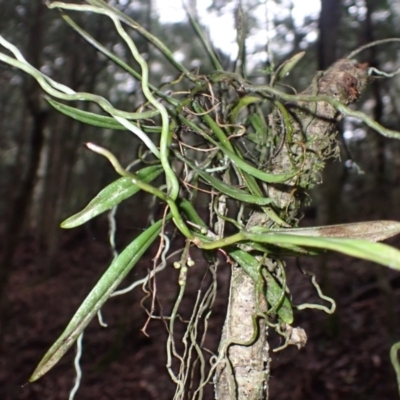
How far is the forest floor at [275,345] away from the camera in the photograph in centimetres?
218

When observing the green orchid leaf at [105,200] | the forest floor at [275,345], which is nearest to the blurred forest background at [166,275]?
the forest floor at [275,345]

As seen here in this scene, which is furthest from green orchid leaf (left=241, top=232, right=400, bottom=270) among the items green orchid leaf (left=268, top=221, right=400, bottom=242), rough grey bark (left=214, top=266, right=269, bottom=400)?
rough grey bark (left=214, top=266, right=269, bottom=400)

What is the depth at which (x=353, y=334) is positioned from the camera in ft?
8.38

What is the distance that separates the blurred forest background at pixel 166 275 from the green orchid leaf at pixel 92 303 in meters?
0.35

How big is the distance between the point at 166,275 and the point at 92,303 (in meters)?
4.08

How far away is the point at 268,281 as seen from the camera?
1.48ft

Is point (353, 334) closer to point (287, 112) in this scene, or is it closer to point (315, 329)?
point (315, 329)

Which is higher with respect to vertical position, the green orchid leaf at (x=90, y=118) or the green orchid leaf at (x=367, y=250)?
the green orchid leaf at (x=90, y=118)

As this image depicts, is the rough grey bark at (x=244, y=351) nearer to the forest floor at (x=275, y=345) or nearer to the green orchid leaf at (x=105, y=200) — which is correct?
the green orchid leaf at (x=105, y=200)

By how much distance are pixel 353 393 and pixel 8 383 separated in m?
1.90

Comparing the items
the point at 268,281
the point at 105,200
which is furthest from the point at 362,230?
the point at 105,200

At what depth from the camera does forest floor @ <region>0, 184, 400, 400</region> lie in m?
2.18

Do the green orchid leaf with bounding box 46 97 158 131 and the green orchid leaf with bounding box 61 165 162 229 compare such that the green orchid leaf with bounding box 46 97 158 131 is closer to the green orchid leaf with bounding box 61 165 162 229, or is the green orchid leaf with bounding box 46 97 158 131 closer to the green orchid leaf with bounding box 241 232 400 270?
the green orchid leaf with bounding box 61 165 162 229

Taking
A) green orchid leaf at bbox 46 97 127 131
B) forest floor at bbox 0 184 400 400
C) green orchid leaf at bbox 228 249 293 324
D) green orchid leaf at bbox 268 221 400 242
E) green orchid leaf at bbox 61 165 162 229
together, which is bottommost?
forest floor at bbox 0 184 400 400
